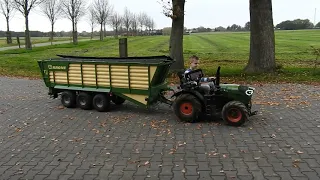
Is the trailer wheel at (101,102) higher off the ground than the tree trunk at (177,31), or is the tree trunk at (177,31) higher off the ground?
the tree trunk at (177,31)

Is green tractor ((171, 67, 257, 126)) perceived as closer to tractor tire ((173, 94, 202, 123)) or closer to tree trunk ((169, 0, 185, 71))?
tractor tire ((173, 94, 202, 123))

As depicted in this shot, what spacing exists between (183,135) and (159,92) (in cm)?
187

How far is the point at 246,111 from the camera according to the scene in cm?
669

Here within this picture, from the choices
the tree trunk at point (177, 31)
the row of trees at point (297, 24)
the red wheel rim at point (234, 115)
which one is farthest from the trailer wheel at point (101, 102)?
the row of trees at point (297, 24)

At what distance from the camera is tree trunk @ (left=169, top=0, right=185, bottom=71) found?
45.7ft

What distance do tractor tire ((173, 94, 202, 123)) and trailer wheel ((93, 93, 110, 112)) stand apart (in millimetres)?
2009

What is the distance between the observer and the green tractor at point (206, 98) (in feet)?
22.9

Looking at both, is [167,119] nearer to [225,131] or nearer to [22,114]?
[225,131]

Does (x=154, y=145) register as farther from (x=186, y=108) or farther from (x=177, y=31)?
(x=177, y=31)

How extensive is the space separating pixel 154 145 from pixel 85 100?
3.41 meters

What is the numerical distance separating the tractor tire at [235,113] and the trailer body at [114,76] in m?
1.82

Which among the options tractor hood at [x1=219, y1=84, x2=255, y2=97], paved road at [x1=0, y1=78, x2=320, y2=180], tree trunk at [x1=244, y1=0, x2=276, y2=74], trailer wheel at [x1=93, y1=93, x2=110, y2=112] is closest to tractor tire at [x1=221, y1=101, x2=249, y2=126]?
paved road at [x1=0, y1=78, x2=320, y2=180]

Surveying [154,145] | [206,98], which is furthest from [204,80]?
[154,145]

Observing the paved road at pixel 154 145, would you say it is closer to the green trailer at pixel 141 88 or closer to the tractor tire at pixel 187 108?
the tractor tire at pixel 187 108
